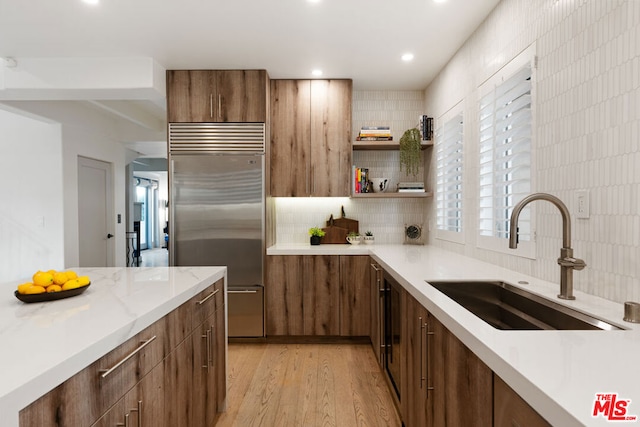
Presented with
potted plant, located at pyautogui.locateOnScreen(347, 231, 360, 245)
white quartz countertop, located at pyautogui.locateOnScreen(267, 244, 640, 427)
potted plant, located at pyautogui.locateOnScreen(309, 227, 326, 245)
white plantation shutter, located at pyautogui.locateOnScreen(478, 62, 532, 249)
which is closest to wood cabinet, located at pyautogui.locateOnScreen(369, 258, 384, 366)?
potted plant, located at pyautogui.locateOnScreen(347, 231, 360, 245)

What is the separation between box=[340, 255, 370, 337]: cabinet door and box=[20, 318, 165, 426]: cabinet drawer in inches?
89.3

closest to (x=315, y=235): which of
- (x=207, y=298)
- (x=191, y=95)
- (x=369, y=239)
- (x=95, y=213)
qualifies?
(x=369, y=239)

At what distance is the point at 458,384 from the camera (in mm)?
1246

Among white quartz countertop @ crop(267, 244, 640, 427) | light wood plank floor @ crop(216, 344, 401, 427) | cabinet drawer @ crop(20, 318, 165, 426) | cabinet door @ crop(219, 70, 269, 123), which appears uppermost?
cabinet door @ crop(219, 70, 269, 123)

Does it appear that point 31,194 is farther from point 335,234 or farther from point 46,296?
point 46,296

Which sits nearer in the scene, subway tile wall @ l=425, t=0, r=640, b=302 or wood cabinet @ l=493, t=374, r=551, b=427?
wood cabinet @ l=493, t=374, r=551, b=427

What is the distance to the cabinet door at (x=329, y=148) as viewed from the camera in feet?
12.3

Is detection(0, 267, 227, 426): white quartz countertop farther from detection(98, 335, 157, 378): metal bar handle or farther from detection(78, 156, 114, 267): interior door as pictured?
detection(78, 156, 114, 267): interior door

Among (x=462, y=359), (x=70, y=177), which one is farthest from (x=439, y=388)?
(x=70, y=177)

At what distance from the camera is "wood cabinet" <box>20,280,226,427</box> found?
93 cm

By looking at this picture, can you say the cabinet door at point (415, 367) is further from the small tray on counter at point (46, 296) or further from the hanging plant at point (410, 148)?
the hanging plant at point (410, 148)

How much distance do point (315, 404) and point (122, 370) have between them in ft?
5.27

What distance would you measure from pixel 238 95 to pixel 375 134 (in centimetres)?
139

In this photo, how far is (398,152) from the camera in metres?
4.11
